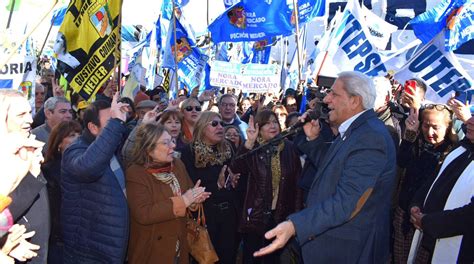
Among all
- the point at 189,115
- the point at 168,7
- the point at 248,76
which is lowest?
the point at 248,76

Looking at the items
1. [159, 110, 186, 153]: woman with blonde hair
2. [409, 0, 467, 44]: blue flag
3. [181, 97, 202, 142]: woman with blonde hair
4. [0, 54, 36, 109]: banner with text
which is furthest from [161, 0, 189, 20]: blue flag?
[159, 110, 186, 153]: woman with blonde hair

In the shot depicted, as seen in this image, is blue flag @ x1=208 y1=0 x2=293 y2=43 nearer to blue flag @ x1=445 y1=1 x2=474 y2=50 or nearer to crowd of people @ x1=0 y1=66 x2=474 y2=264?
blue flag @ x1=445 y1=1 x2=474 y2=50

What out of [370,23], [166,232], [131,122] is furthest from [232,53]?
[166,232]

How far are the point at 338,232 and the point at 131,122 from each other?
3794mm

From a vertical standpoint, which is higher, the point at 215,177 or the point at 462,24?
the point at 462,24

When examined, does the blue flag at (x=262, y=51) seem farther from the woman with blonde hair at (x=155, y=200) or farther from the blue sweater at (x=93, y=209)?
the blue sweater at (x=93, y=209)

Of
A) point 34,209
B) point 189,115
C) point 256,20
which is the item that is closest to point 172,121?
point 189,115

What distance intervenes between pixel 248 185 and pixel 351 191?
8.20 ft

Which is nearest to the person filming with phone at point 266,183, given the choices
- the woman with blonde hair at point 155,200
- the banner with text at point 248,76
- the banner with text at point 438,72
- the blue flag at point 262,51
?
the woman with blonde hair at point 155,200

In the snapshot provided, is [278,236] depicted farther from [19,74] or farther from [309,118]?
[19,74]

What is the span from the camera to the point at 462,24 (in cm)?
938

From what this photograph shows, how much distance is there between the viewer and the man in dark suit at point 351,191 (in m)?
3.72

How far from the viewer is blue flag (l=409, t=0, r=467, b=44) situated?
30.1 feet

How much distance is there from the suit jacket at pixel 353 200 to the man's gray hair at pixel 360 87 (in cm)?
8
